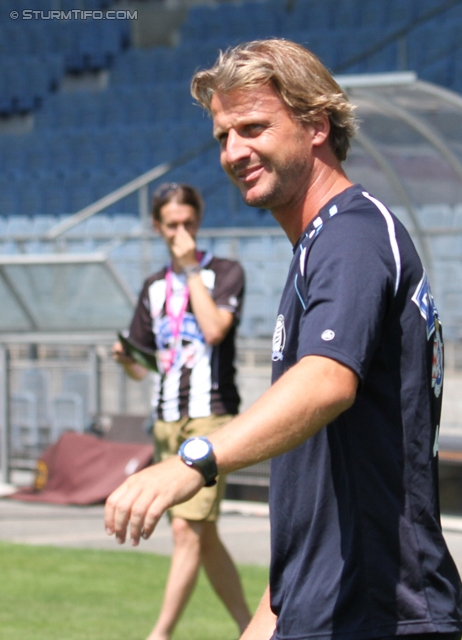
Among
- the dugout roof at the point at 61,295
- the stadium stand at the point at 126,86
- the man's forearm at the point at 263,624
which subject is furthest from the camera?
the stadium stand at the point at 126,86

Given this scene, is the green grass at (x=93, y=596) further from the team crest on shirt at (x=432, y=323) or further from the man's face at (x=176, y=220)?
the team crest on shirt at (x=432, y=323)

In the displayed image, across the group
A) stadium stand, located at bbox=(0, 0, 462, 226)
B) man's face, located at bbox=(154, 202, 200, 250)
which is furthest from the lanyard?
stadium stand, located at bbox=(0, 0, 462, 226)

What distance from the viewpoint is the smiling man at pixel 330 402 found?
189cm

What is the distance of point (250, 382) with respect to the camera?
31.1ft

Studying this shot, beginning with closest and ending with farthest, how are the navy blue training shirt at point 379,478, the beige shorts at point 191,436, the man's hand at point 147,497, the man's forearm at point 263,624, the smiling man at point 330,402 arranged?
the man's hand at point 147,497 → the smiling man at point 330,402 → the navy blue training shirt at point 379,478 → the man's forearm at point 263,624 → the beige shorts at point 191,436

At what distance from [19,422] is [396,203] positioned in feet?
14.0

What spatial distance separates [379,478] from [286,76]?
2.73ft

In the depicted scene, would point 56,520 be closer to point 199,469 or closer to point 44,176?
point 199,469

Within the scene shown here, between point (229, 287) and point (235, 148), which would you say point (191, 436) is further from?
point (235, 148)

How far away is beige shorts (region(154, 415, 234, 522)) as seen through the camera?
4.91m

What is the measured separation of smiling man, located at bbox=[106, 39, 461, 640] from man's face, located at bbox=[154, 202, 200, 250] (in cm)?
289

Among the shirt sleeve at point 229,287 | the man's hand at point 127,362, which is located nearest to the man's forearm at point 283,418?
the shirt sleeve at point 229,287

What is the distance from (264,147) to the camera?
7.32ft

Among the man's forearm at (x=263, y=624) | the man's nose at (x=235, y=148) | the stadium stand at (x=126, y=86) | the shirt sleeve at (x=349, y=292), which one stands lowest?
the stadium stand at (x=126, y=86)
